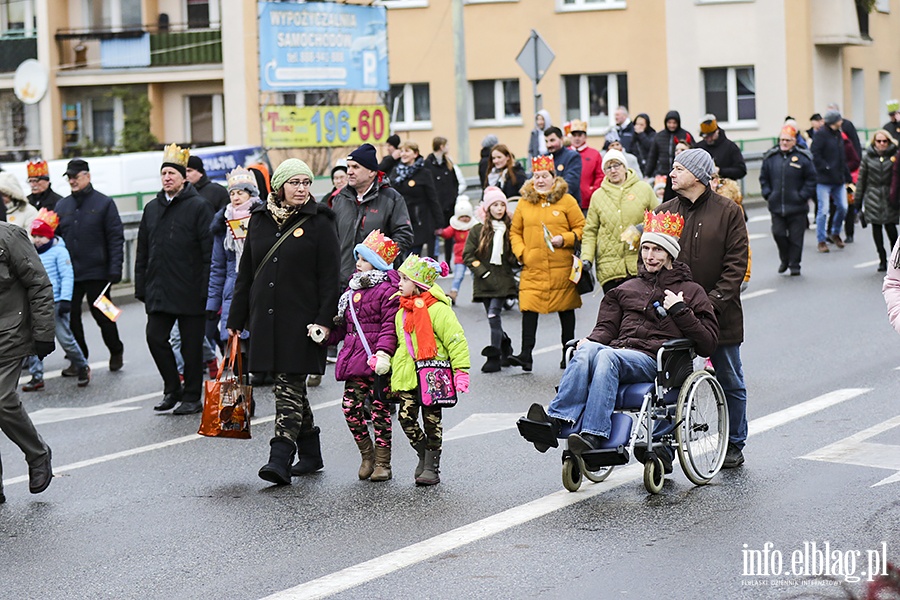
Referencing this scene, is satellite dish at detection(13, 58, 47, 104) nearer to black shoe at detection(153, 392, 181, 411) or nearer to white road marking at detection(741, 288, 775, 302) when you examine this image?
white road marking at detection(741, 288, 775, 302)

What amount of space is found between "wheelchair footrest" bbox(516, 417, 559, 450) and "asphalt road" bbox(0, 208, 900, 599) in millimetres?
339

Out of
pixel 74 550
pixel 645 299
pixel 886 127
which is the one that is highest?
pixel 886 127

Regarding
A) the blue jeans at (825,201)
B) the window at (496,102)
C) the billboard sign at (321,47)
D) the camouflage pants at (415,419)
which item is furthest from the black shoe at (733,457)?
the window at (496,102)

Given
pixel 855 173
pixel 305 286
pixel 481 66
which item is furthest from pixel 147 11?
pixel 305 286

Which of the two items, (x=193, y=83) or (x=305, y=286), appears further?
(x=193, y=83)

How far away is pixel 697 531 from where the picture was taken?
8.03m

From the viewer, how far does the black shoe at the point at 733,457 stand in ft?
31.4

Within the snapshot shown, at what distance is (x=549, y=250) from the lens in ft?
45.4

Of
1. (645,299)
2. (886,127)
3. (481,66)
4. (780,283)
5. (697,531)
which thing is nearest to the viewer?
(697,531)

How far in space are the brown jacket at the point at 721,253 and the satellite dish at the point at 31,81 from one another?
126ft

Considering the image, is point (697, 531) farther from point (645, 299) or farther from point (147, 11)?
point (147, 11)

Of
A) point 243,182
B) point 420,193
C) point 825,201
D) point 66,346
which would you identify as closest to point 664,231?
point 243,182

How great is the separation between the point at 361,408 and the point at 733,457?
2.26 metres

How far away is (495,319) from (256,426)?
319cm
